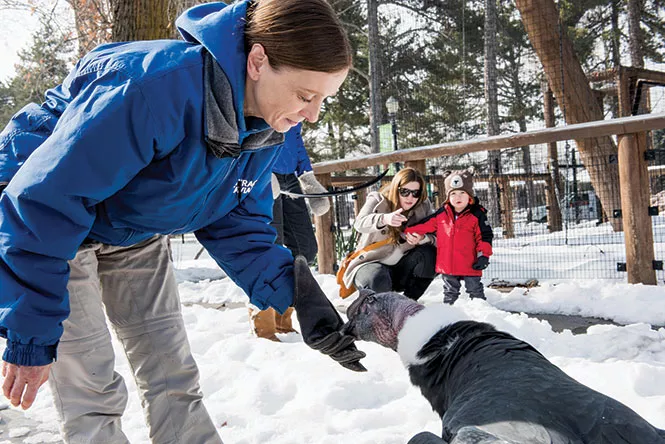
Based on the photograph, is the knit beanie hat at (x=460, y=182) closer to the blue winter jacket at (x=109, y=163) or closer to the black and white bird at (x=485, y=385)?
the black and white bird at (x=485, y=385)

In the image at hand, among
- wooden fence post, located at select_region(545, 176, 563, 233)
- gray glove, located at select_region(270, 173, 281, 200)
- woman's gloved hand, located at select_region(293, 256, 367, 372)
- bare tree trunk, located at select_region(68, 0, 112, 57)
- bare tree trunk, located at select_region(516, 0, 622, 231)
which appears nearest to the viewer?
woman's gloved hand, located at select_region(293, 256, 367, 372)

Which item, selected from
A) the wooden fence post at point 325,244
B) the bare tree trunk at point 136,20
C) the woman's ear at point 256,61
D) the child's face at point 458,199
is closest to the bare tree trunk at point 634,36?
the wooden fence post at point 325,244

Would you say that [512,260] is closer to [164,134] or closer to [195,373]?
[195,373]

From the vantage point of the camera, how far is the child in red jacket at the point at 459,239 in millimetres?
4613

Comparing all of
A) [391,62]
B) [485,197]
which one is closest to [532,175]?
[485,197]

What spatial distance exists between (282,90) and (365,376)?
2001mm

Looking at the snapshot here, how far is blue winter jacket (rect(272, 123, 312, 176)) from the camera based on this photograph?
396 cm

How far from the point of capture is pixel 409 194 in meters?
4.68

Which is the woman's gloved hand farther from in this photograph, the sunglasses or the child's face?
the child's face

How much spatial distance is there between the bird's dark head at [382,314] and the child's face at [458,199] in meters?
2.88

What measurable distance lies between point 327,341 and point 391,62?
16687mm

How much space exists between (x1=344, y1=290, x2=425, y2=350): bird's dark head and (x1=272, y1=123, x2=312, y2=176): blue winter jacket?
2103mm

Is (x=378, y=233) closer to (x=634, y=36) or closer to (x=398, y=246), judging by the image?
(x=398, y=246)

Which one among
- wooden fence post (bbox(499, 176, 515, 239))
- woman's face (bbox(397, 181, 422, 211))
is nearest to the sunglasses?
woman's face (bbox(397, 181, 422, 211))
